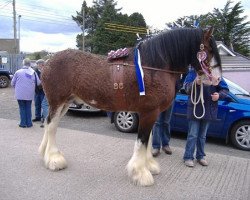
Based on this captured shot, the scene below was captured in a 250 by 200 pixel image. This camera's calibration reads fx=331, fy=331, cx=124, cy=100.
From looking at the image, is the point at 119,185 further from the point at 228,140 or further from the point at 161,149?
the point at 228,140

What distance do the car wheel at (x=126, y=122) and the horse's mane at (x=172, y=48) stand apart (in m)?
3.91

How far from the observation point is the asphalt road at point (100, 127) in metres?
7.21

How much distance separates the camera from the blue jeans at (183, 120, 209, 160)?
5.15 meters

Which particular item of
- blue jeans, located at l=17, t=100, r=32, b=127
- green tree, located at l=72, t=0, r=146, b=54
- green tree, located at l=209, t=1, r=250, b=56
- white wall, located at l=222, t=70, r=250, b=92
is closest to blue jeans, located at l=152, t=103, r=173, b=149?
blue jeans, located at l=17, t=100, r=32, b=127

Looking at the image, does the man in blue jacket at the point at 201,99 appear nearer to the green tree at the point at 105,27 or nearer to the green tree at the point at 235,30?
the green tree at the point at 105,27

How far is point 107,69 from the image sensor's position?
437cm

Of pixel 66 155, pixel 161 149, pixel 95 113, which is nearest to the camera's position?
pixel 66 155

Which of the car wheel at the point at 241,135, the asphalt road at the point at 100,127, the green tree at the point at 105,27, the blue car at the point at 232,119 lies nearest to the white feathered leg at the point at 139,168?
the asphalt road at the point at 100,127

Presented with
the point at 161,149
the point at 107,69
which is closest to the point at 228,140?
the point at 161,149

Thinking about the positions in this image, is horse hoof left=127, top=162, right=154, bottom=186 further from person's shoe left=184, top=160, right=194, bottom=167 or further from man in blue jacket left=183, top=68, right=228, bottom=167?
man in blue jacket left=183, top=68, right=228, bottom=167

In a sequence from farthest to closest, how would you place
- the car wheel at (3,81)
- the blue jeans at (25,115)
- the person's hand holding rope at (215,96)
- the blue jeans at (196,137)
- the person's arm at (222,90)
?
the car wheel at (3,81)
the blue jeans at (25,115)
the blue jeans at (196,137)
the person's arm at (222,90)
the person's hand holding rope at (215,96)

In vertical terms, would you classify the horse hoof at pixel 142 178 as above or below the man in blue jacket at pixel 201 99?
below

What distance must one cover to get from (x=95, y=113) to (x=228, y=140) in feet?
15.4

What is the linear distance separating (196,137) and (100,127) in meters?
4.23
